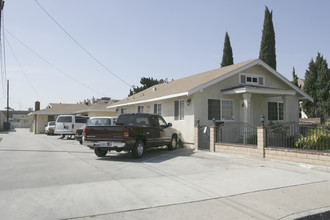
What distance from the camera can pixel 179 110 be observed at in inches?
647

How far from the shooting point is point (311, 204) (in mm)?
5430

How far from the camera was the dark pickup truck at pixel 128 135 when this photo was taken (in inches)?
416

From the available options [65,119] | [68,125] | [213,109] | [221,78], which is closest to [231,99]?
[213,109]

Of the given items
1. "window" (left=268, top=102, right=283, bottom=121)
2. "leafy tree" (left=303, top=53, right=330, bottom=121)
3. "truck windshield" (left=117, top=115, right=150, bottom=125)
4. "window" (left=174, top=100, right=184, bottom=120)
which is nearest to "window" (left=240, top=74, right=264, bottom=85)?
"window" (left=268, top=102, right=283, bottom=121)

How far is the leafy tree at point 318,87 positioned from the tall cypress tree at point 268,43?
4.15 metres

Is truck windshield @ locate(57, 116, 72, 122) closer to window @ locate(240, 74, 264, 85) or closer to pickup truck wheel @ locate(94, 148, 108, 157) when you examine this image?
pickup truck wheel @ locate(94, 148, 108, 157)

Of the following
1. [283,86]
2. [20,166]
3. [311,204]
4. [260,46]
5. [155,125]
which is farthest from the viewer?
[260,46]

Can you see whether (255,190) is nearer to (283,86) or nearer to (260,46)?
(283,86)

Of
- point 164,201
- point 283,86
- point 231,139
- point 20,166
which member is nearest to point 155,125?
point 231,139

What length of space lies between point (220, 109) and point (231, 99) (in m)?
1.01

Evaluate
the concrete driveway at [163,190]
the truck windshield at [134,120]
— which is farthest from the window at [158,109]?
the concrete driveway at [163,190]

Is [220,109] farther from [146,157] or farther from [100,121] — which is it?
[100,121]

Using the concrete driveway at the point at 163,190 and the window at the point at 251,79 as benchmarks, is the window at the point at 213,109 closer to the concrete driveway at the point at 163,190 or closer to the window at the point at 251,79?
the window at the point at 251,79

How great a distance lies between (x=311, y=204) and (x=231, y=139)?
943cm
